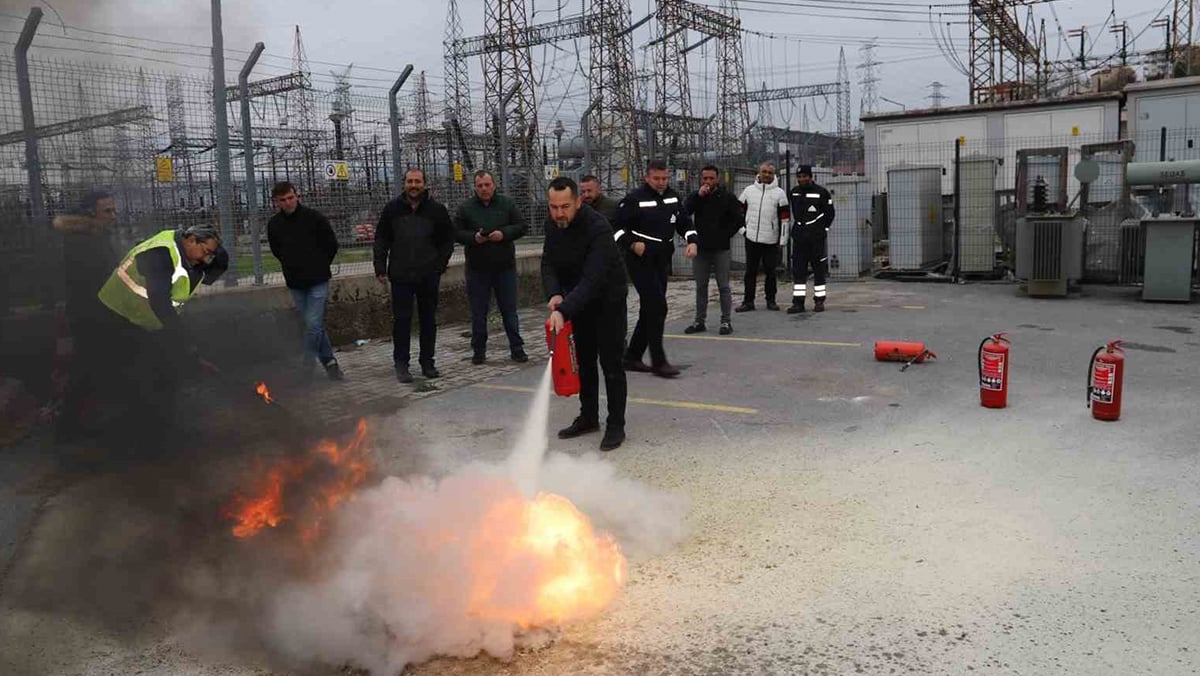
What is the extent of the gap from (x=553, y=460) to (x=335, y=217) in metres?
6.00

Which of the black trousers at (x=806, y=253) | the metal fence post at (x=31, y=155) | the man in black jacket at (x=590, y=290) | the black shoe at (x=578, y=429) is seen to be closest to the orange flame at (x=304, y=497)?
the man in black jacket at (x=590, y=290)

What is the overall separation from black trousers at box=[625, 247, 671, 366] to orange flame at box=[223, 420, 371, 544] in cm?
381

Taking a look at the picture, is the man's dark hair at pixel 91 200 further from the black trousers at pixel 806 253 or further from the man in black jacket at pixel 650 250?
the black trousers at pixel 806 253

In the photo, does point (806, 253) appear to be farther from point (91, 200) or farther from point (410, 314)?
point (91, 200)

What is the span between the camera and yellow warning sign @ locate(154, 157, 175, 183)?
22.0 feet

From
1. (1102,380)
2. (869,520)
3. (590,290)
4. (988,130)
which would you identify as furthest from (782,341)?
(988,130)

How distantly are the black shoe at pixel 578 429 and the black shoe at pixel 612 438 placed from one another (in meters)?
0.28

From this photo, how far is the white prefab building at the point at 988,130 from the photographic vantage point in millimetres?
19094

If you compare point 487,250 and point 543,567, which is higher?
point 487,250

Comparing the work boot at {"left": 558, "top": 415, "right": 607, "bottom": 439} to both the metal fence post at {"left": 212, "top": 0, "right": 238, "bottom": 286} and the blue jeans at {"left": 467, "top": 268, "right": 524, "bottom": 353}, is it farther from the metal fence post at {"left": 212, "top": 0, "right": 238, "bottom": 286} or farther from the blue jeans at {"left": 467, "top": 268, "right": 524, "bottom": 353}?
the metal fence post at {"left": 212, "top": 0, "right": 238, "bottom": 286}

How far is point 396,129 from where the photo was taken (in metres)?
10.6

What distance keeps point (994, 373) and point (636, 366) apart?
10.5 ft

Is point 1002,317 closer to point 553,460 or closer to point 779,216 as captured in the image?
point 779,216

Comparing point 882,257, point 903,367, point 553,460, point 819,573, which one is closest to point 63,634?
point 553,460
